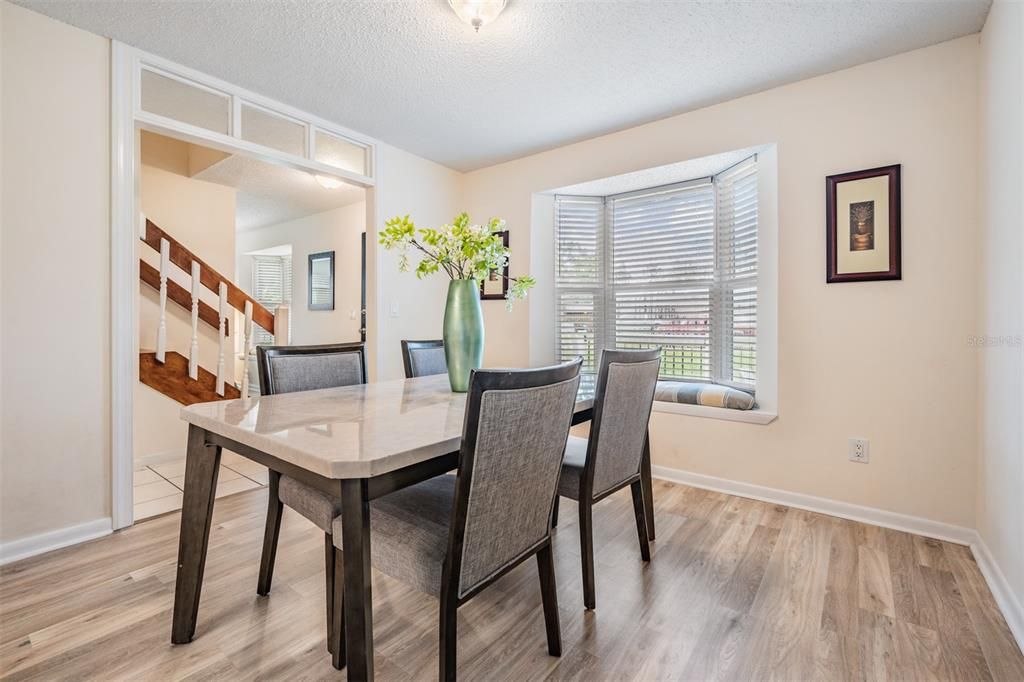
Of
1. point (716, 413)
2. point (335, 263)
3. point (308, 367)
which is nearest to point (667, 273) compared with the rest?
point (716, 413)

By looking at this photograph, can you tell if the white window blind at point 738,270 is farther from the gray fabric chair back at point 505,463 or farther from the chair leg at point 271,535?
the chair leg at point 271,535

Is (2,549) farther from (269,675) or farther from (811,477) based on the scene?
(811,477)

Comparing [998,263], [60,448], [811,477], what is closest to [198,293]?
[60,448]

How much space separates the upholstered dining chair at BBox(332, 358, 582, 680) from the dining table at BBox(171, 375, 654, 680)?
0.38 ft

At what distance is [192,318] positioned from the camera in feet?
11.8

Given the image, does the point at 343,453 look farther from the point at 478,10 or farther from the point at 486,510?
the point at 478,10

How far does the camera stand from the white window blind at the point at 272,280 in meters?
7.07

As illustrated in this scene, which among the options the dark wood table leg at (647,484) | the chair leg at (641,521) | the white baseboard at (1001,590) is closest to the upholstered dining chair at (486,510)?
the chair leg at (641,521)

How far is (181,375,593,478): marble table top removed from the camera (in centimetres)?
97

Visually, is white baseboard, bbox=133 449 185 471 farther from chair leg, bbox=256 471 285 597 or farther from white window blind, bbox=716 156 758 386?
white window blind, bbox=716 156 758 386

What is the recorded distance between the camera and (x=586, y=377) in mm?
3695

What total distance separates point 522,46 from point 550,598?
229cm

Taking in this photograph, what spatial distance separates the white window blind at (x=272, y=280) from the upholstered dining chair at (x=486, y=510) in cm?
667

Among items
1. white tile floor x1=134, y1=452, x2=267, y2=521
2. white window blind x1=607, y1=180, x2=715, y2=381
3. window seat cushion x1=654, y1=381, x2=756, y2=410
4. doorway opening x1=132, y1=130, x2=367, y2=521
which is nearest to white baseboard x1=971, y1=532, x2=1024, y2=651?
window seat cushion x1=654, y1=381, x2=756, y2=410
